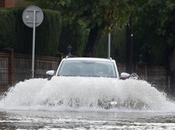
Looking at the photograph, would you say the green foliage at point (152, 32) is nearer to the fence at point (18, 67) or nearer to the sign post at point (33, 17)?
the fence at point (18, 67)

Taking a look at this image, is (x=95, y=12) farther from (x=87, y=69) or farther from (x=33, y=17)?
(x=87, y=69)

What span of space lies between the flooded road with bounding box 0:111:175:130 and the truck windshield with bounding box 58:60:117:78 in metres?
2.71

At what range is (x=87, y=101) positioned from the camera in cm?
1878

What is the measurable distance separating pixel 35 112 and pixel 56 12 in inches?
754

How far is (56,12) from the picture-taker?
36.3 m

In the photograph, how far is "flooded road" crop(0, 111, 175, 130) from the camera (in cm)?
1335

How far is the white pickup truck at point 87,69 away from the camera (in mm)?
20814

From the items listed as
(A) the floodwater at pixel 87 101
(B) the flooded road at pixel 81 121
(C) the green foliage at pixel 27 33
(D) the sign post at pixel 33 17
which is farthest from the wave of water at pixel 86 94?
(C) the green foliage at pixel 27 33

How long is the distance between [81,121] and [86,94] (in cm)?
395

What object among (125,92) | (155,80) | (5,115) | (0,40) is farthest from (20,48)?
(5,115)

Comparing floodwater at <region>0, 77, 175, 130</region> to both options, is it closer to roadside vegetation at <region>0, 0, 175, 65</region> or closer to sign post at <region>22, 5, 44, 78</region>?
sign post at <region>22, 5, 44, 78</region>

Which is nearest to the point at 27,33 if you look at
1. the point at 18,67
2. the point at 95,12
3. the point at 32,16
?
the point at 18,67

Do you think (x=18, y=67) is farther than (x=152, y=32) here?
No

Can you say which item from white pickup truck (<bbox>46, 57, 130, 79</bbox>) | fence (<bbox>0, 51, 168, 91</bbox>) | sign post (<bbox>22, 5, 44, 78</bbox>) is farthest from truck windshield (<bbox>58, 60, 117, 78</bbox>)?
fence (<bbox>0, 51, 168, 91</bbox>)
